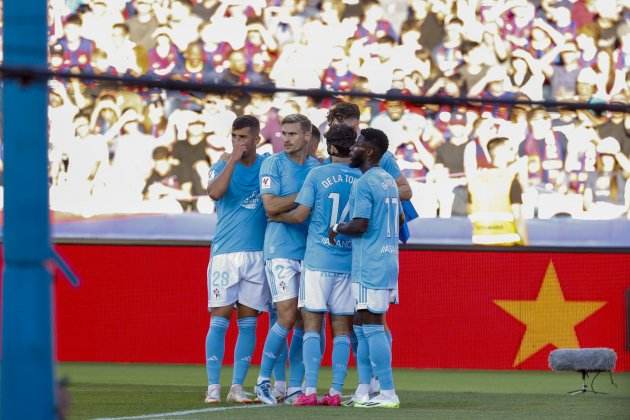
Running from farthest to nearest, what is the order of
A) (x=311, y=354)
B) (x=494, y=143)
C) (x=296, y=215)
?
1. (x=494, y=143)
2. (x=296, y=215)
3. (x=311, y=354)

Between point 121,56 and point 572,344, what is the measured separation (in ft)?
15.7

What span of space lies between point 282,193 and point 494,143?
4.99 meters

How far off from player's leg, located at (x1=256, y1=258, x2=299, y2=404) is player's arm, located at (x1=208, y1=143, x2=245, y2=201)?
51cm

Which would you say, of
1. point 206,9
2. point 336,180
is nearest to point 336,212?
point 336,180

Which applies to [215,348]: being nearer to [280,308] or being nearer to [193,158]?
[280,308]

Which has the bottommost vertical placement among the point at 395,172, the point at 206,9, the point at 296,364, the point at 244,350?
the point at 296,364

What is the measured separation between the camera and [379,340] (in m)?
8.10

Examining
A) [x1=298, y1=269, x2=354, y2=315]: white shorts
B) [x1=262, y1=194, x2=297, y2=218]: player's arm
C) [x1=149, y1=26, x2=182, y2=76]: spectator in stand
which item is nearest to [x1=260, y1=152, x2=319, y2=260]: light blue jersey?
[x1=262, y1=194, x2=297, y2=218]: player's arm

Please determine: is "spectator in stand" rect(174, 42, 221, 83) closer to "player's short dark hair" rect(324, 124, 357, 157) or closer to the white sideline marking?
"player's short dark hair" rect(324, 124, 357, 157)

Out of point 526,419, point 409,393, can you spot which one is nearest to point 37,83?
point 526,419

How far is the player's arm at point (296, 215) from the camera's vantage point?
A: 8.43 meters

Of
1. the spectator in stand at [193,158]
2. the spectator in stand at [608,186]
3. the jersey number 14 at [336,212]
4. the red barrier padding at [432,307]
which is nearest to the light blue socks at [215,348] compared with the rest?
the jersey number 14 at [336,212]

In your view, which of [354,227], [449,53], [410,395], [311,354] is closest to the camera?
[354,227]

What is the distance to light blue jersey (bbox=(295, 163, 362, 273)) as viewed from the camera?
27.5ft
